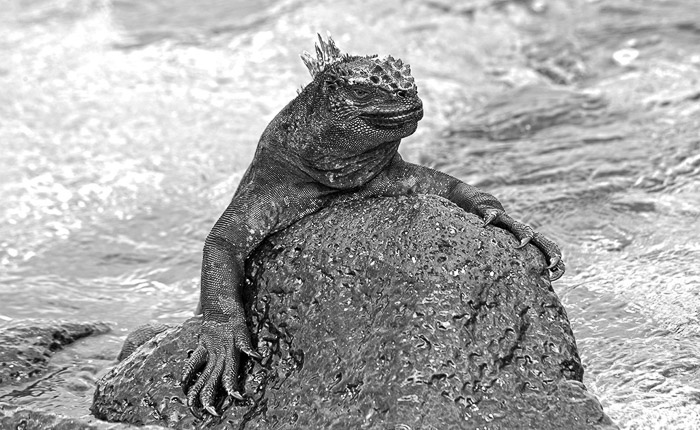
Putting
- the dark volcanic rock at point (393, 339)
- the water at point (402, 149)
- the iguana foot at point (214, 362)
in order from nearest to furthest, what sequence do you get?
the dark volcanic rock at point (393, 339), the iguana foot at point (214, 362), the water at point (402, 149)

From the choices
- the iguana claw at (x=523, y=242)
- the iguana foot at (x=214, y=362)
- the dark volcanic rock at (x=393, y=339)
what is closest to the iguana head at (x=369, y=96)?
the dark volcanic rock at (x=393, y=339)

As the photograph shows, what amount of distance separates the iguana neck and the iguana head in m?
0.07

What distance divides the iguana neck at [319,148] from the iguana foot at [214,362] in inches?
34.9

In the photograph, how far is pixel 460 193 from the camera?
17.6 ft

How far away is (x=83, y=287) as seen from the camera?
773 cm

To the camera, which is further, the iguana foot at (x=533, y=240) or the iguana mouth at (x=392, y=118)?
the iguana foot at (x=533, y=240)

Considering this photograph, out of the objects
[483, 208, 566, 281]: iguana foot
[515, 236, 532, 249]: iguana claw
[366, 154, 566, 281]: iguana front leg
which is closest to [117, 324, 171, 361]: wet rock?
[366, 154, 566, 281]: iguana front leg

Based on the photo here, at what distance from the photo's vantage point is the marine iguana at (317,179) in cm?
475

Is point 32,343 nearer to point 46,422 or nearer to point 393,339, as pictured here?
point 46,422

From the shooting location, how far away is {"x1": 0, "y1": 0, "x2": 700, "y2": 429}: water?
6.06 metres

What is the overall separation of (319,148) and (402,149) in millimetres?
4899

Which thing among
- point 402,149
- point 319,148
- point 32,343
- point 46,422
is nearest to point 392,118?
point 319,148

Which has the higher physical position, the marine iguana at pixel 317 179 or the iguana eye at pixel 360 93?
the iguana eye at pixel 360 93

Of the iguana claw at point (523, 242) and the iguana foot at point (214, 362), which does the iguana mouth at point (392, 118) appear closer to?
the iguana claw at point (523, 242)
